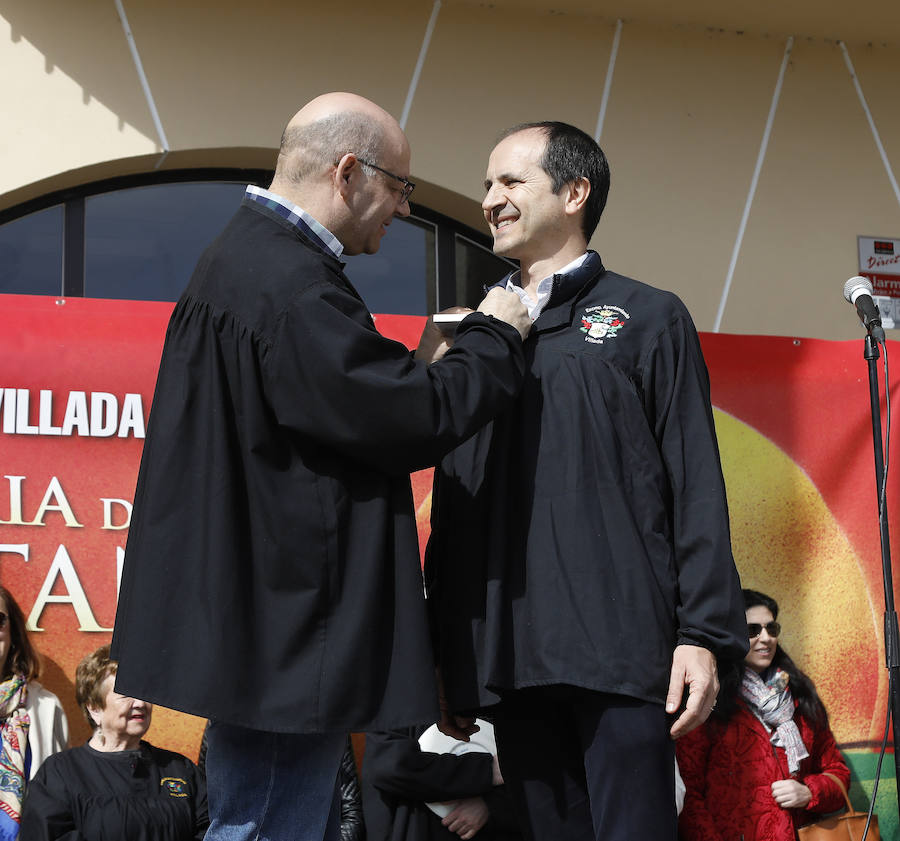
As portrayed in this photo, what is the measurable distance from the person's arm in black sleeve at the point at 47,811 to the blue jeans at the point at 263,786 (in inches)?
72.8

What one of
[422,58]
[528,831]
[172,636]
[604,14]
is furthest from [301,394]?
[604,14]

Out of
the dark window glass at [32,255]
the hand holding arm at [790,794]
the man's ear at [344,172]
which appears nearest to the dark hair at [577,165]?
the man's ear at [344,172]

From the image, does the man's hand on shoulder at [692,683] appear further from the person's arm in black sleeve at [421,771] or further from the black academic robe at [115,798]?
the black academic robe at [115,798]

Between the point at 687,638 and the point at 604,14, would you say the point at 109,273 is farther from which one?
the point at 687,638

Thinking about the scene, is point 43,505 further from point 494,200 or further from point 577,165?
point 577,165

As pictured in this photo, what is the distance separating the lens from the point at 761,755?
412 cm

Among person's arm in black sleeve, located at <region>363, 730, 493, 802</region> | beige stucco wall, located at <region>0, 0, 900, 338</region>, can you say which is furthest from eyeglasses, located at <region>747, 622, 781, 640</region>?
beige stucco wall, located at <region>0, 0, 900, 338</region>

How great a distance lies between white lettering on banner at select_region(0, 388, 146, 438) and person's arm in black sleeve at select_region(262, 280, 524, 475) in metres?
2.22

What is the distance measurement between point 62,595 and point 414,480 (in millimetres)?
1246

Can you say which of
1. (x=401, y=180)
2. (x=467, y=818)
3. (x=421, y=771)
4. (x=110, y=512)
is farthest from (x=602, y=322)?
(x=110, y=512)

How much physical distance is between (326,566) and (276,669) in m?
0.18

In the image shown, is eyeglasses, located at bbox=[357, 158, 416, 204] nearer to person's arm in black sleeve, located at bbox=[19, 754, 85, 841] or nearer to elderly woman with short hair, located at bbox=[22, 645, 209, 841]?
elderly woman with short hair, located at bbox=[22, 645, 209, 841]

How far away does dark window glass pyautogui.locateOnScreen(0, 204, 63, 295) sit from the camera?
469cm

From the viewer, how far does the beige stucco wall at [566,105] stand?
4594 mm
